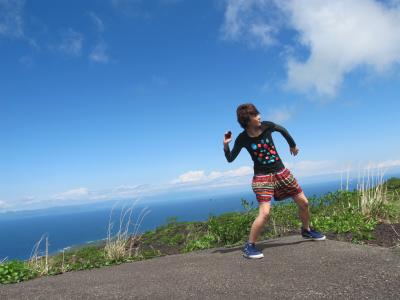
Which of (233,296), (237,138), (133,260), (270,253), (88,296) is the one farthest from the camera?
(133,260)

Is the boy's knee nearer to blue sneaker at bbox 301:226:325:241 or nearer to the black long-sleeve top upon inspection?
the black long-sleeve top

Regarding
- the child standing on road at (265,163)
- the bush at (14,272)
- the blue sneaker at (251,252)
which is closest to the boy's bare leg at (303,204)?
the child standing on road at (265,163)

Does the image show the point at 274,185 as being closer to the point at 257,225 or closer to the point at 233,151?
the point at 257,225

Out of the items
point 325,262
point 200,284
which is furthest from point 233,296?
point 325,262

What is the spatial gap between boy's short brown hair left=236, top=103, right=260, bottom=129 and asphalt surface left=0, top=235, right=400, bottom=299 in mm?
1931

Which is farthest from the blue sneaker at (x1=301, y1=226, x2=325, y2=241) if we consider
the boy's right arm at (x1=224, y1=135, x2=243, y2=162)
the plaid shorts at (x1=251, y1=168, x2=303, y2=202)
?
the boy's right arm at (x1=224, y1=135, x2=243, y2=162)

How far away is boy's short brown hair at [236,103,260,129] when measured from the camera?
6.05 meters

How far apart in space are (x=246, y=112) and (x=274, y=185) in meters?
1.14

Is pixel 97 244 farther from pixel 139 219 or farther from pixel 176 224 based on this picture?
pixel 139 219

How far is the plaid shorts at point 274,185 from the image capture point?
6.04 m

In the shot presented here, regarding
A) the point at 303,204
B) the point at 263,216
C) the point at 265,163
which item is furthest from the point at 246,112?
the point at 303,204

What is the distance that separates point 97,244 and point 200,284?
12.7 m

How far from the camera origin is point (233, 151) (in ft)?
20.8

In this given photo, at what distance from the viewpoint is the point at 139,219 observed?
29.4ft
